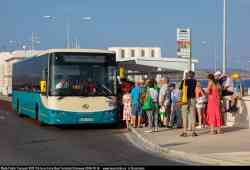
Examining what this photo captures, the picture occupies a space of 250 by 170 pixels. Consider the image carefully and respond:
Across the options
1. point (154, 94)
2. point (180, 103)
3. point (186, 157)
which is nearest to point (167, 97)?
point (154, 94)

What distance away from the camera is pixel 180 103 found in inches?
731

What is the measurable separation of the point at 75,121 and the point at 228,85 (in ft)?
17.9

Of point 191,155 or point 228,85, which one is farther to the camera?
point 228,85

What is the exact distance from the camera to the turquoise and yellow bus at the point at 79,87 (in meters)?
20.4

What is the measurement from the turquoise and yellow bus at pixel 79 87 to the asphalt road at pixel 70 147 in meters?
0.57

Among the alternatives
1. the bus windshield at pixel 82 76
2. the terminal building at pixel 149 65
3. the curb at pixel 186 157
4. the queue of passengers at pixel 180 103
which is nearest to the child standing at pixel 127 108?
the queue of passengers at pixel 180 103

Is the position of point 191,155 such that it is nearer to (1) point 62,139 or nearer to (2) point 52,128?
(1) point 62,139

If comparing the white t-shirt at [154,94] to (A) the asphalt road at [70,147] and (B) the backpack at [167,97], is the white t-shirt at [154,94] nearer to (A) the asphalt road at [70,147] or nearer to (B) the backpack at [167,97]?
(B) the backpack at [167,97]

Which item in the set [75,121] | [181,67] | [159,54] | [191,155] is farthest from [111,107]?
[159,54]

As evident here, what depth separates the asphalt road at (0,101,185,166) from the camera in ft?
41.7

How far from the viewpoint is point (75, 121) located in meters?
20.5

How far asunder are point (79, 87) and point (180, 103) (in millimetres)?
3857

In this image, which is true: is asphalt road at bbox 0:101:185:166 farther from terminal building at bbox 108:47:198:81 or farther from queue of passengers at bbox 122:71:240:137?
terminal building at bbox 108:47:198:81

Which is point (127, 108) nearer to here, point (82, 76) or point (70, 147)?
point (82, 76)
